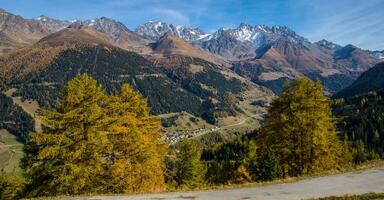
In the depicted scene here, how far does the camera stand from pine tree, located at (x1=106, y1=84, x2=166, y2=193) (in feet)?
151

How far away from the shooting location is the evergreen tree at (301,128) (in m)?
52.6

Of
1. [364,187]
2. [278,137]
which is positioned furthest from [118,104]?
[364,187]

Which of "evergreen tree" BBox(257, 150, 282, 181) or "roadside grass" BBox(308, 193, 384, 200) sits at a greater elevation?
"evergreen tree" BBox(257, 150, 282, 181)

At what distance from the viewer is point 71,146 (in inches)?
1655

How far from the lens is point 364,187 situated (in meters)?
29.2

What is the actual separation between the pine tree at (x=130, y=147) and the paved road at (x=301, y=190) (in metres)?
16.7

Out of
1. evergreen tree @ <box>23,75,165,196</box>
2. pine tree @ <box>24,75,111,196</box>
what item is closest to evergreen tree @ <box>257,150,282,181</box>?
evergreen tree @ <box>23,75,165,196</box>

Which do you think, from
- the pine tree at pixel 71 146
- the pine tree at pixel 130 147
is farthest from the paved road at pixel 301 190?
the pine tree at pixel 130 147

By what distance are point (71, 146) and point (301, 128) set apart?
89.5 feet

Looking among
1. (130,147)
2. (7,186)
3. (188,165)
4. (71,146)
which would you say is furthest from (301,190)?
(7,186)

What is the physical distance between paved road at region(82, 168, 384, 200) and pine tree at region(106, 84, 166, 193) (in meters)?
16.7

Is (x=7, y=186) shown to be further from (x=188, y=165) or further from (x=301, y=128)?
(x=301, y=128)

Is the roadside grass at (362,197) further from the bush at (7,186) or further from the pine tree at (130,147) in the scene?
the bush at (7,186)

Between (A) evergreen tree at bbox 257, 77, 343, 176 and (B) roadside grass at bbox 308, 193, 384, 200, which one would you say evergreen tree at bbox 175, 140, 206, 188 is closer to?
(A) evergreen tree at bbox 257, 77, 343, 176
